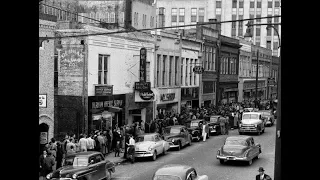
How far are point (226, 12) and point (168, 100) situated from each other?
74.8 meters

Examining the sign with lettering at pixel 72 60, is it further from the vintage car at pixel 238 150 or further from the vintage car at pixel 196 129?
the vintage car at pixel 238 150

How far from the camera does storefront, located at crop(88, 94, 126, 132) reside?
2953 centimetres

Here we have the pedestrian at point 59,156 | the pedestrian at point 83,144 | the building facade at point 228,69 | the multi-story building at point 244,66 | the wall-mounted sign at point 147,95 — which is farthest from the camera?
the multi-story building at point 244,66

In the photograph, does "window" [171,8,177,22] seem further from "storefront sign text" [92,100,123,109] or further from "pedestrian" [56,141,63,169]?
"pedestrian" [56,141,63,169]

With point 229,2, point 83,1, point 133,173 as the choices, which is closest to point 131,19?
point 83,1

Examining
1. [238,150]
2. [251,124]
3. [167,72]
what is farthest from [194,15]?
[238,150]

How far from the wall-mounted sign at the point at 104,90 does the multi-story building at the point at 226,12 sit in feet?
263

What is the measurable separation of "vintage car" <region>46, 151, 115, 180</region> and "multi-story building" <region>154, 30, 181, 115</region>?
20.7 m

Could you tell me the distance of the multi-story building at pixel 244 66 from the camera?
70.3 meters

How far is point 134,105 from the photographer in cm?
3553

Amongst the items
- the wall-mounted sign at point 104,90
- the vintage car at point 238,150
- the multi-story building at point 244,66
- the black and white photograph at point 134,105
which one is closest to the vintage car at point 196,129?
the black and white photograph at point 134,105

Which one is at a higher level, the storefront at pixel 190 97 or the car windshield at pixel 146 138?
the storefront at pixel 190 97
